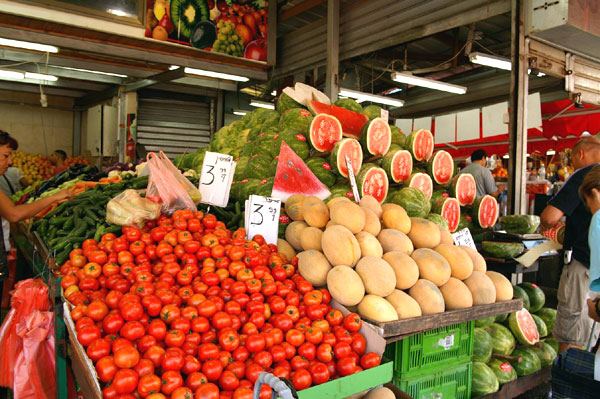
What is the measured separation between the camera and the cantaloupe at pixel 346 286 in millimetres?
2221

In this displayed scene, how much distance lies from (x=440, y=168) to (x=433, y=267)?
186 cm

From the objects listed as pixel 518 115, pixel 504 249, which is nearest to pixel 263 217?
pixel 504 249

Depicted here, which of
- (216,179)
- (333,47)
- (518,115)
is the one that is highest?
(333,47)

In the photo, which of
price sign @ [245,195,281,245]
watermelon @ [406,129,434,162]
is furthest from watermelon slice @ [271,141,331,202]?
watermelon @ [406,129,434,162]

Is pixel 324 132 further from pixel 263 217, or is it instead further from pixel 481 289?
pixel 481 289

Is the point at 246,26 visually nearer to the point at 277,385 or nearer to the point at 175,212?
the point at 175,212

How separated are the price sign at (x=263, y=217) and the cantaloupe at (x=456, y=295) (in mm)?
1164

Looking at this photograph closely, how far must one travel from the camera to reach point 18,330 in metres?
2.56

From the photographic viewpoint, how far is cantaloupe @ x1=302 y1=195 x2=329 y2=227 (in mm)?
2699

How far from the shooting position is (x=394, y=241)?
2.57m

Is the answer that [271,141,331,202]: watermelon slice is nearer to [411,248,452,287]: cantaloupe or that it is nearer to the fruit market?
the fruit market

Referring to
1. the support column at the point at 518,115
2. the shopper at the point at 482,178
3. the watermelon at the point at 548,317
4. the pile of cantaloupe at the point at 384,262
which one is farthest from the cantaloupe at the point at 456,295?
the shopper at the point at 482,178

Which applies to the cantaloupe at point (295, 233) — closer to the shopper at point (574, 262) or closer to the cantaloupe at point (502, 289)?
the cantaloupe at point (502, 289)

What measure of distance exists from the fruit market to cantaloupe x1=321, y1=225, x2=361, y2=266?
0.03ft
